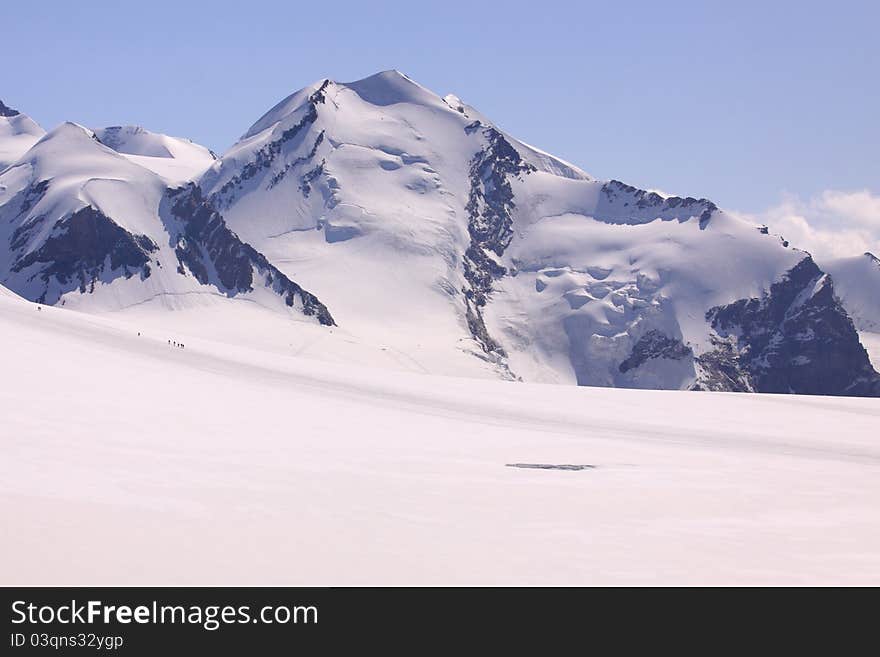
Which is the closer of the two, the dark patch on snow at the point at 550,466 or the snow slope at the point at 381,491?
the snow slope at the point at 381,491

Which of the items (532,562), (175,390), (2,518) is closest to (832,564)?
(532,562)

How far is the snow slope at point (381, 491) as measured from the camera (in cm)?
1775

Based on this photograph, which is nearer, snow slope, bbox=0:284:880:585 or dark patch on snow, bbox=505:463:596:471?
snow slope, bbox=0:284:880:585

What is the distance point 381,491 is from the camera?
24.7 metres

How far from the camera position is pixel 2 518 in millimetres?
18219

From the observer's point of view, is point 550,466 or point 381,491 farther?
point 550,466

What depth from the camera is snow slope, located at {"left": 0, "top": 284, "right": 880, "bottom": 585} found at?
1775cm

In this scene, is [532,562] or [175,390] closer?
[532,562]

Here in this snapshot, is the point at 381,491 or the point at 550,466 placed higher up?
the point at 550,466
